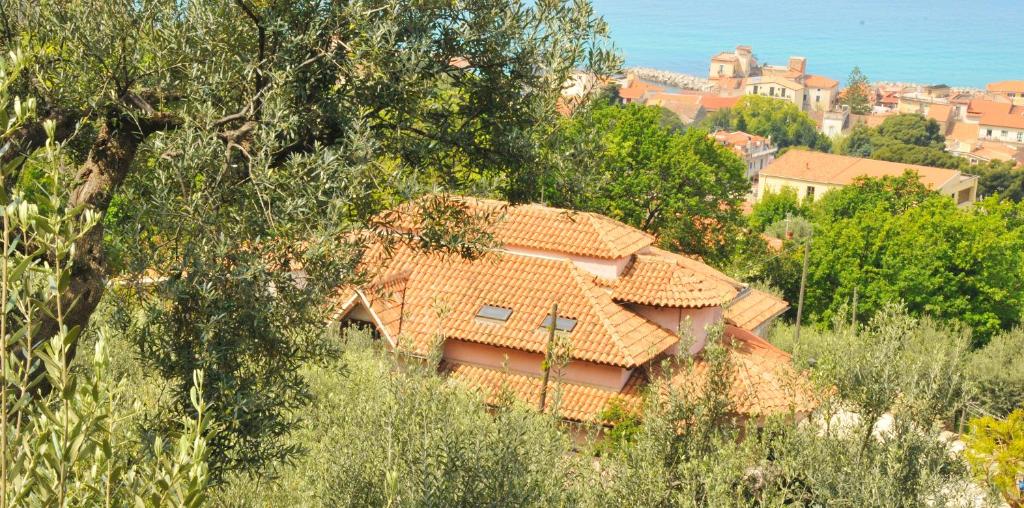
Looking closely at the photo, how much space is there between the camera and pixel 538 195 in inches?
309

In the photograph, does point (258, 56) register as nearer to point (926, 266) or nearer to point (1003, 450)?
point (1003, 450)

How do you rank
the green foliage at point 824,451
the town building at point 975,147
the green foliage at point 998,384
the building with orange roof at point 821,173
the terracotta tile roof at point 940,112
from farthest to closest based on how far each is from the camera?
1. the terracotta tile roof at point 940,112
2. the town building at point 975,147
3. the building with orange roof at point 821,173
4. the green foliage at point 998,384
5. the green foliage at point 824,451

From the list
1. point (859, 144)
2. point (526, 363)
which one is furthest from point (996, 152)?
point (526, 363)

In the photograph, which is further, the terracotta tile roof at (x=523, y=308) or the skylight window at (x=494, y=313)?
the skylight window at (x=494, y=313)

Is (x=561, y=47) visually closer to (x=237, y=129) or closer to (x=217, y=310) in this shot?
(x=237, y=129)

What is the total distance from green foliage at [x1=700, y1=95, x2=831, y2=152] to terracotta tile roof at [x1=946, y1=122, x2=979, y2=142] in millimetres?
19876

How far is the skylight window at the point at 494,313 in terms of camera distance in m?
23.7

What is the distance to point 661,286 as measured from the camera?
25297 mm

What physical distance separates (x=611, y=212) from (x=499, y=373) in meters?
15.5

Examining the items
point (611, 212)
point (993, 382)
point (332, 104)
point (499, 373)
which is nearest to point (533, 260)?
point (499, 373)

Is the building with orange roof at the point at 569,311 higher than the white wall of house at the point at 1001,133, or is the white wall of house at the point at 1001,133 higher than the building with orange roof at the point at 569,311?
the building with orange roof at the point at 569,311

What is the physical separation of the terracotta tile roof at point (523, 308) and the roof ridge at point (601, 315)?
2 cm

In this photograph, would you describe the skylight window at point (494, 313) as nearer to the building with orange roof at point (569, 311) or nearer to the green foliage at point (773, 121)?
the building with orange roof at point (569, 311)

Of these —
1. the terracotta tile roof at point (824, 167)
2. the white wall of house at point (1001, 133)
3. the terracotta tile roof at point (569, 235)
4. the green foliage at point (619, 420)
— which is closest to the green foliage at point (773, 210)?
the terracotta tile roof at point (824, 167)
